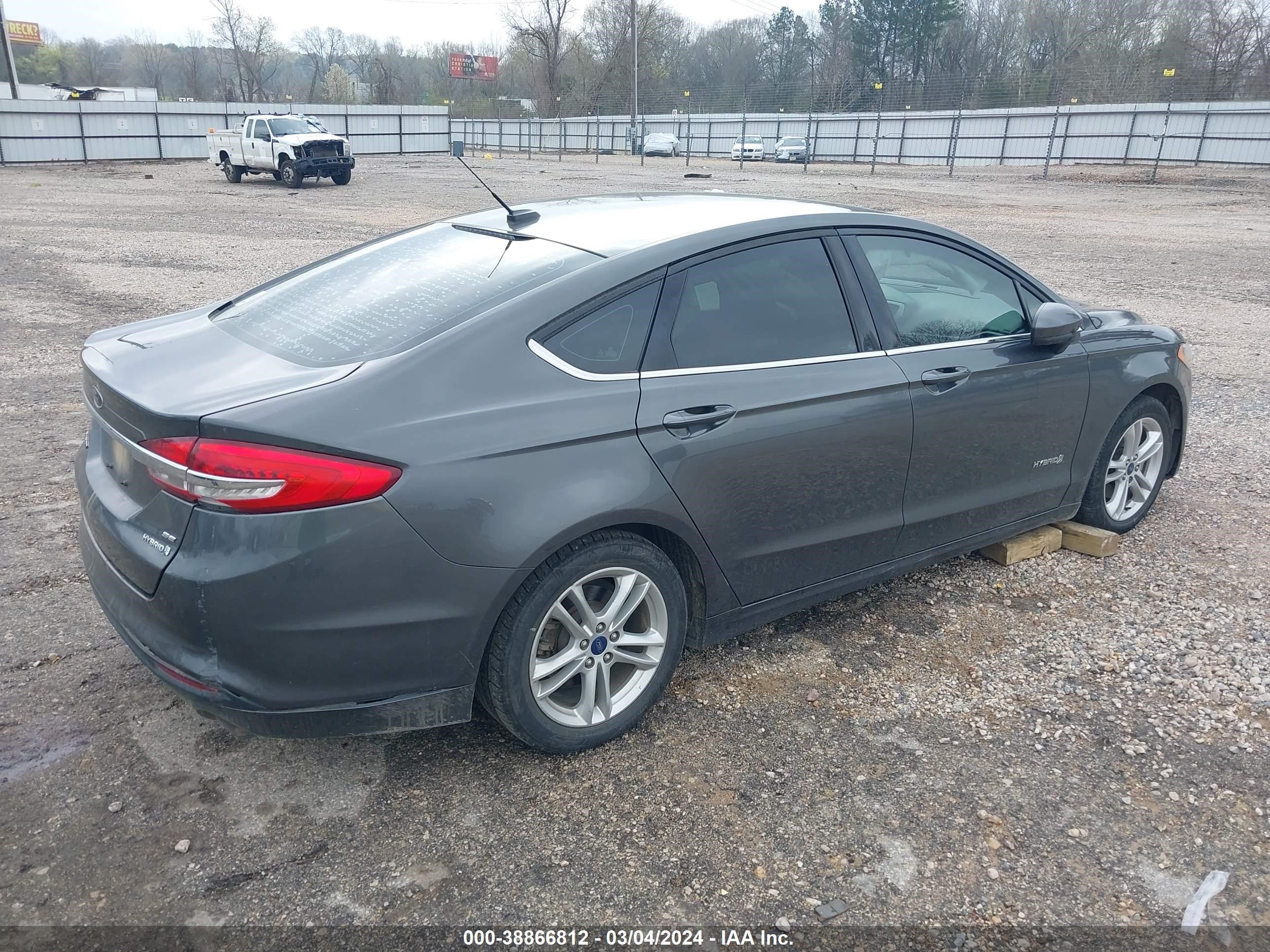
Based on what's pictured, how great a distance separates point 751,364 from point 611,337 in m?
0.52

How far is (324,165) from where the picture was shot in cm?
2867

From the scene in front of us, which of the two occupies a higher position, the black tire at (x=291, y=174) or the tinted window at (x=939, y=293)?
the tinted window at (x=939, y=293)

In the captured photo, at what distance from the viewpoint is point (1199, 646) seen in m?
3.76

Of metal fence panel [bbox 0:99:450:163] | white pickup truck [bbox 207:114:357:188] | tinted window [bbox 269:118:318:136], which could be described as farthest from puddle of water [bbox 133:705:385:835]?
metal fence panel [bbox 0:99:450:163]

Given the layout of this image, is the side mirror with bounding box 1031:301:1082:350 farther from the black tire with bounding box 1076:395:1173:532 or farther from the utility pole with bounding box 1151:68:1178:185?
the utility pole with bounding box 1151:68:1178:185

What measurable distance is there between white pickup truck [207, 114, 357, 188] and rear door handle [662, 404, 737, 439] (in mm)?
28372

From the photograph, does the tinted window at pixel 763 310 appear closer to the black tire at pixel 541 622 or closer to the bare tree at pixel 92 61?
the black tire at pixel 541 622

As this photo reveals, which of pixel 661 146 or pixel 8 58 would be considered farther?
pixel 661 146

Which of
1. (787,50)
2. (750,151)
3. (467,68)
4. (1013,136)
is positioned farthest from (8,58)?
(787,50)

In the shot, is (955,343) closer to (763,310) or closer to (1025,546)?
(763,310)

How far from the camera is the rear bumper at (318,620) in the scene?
7.95 feet

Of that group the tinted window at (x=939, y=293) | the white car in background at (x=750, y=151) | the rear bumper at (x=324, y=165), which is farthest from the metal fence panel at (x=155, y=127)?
the tinted window at (x=939, y=293)

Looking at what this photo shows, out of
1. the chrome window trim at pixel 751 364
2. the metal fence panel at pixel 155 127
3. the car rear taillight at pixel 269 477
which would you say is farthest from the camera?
the metal fence panel at pixel 155 127

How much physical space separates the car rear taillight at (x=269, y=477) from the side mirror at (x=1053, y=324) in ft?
8.98
